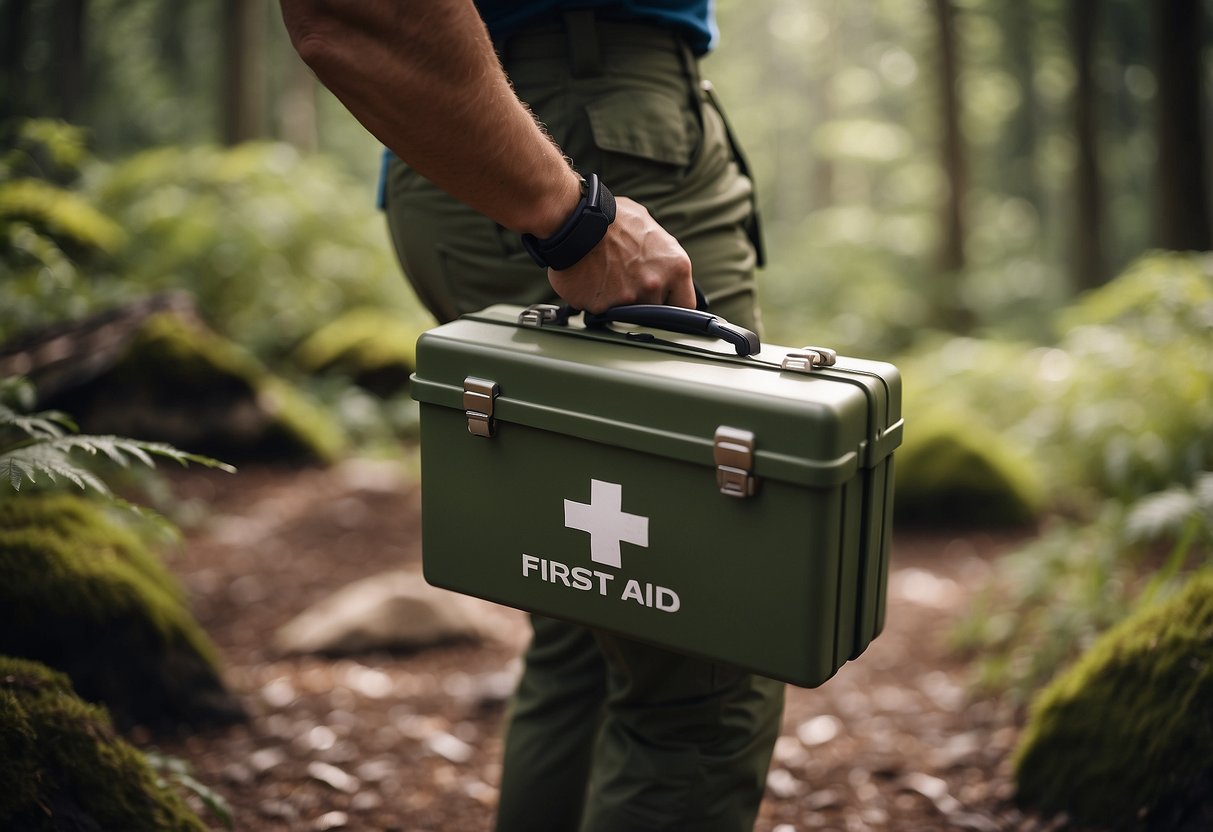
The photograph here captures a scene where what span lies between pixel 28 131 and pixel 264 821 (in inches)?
82.3

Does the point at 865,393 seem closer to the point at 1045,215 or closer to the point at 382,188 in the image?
the point at 382,188

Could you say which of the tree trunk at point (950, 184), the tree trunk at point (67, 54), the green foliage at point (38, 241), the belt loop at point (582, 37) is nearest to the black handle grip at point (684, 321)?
the belt loop at point (582, 37)

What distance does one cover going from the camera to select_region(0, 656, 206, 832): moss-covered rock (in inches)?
64.4

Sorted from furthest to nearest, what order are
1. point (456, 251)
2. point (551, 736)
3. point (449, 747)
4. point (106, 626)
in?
point (449, 747) → point (106, 626) → point (551, 736) → point (456, 251)

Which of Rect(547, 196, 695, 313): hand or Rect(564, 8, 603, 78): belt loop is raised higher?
Rect(564, 8, 603, 78): belt loop

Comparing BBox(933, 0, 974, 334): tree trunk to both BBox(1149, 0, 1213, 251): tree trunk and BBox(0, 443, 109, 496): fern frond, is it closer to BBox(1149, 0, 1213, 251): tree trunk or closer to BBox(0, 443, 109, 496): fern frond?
BBox(1149, 0, 1213, 251): tree trunk

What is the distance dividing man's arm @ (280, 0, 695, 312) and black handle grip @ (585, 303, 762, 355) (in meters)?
0.03

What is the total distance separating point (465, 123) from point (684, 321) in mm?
434

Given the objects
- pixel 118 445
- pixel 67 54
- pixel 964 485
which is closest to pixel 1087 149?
pixel 964 485

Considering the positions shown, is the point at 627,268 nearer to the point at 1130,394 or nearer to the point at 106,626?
the point at 106,626

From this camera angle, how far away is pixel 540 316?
63.6 inches

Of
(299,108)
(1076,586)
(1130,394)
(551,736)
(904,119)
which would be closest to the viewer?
(551,736)

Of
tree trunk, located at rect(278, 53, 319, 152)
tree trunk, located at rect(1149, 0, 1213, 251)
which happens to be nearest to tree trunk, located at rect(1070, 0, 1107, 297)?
tree trunk, located at rect(1149, 0, 1213, 251)

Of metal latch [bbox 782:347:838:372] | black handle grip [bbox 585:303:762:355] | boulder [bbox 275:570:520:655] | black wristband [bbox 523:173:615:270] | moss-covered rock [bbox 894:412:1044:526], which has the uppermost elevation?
black wristband [bbox 523:173:615:270]
